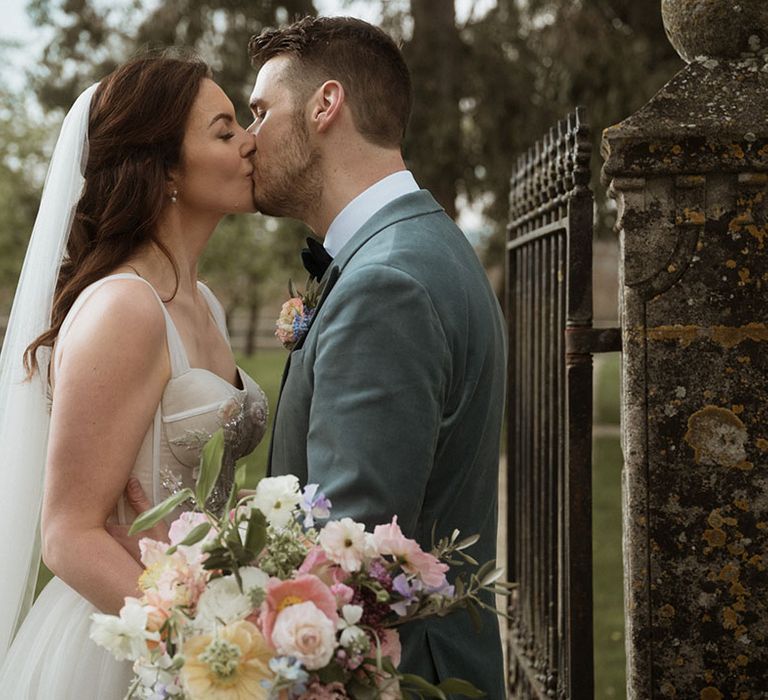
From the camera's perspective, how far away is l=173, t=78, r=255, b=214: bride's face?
10.6 feet

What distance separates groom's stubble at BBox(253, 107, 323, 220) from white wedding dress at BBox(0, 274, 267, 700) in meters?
0.46

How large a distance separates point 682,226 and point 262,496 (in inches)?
50.7

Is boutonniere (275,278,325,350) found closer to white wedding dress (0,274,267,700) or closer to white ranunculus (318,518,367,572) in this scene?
white wedding dress (0,274,267,700)

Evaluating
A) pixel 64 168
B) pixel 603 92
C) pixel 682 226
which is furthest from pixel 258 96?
pixel 603 92

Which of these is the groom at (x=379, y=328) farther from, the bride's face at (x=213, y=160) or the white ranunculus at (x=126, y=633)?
the white ranunculus at (x=126, y=633)

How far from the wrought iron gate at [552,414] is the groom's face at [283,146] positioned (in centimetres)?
77

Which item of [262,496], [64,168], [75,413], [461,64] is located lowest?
[262,496]

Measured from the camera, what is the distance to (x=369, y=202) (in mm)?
2789

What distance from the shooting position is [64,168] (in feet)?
10.6

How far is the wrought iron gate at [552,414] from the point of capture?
2.99 meters

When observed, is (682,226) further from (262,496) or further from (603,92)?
(603,92)

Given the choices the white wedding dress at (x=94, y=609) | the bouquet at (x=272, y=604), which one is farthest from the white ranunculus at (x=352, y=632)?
the white wedding dress at (x=94, y=609)

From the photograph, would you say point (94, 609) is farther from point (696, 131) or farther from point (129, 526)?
point (696, 131)

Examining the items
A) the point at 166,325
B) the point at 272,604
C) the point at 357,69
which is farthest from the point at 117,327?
the point at 272,604
